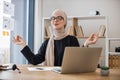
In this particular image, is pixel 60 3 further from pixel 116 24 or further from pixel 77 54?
pixel 77 54

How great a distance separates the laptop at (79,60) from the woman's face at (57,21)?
0.85 m

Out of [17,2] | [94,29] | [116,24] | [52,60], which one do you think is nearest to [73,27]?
[94,29]

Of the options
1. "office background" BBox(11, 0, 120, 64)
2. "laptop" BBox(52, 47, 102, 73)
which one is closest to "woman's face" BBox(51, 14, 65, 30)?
"laptop" BBox(52, 47, 102, 73)

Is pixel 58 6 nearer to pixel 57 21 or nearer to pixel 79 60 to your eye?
pixel 57 21

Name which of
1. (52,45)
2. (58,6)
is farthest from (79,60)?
(58,6)

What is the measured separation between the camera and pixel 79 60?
1.46m

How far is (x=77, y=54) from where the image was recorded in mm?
1423

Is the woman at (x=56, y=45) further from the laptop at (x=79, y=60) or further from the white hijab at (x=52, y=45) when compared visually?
the laptop at (x=79, y=60)

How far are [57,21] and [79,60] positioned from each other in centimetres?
94

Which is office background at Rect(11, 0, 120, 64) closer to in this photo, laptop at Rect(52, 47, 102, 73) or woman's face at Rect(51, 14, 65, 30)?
woman's face at Rect(51, 14, 65, 30)

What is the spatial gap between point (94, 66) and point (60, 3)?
3131 mm

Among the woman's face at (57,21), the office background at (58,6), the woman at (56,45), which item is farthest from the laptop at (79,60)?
the office background at (58,6)

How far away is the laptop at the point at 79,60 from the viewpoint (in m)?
1.39

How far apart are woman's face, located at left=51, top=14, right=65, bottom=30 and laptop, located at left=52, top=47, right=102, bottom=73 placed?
0.85 m
